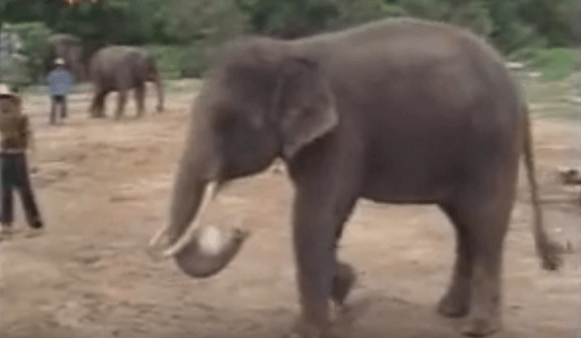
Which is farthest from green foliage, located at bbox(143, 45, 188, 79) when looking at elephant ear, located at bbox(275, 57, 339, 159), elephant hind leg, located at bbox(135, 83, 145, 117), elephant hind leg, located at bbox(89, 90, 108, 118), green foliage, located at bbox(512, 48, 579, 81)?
elephant hind leg, located at bbox(135, 83, 145, 117)

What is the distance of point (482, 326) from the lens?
2219 millimetres

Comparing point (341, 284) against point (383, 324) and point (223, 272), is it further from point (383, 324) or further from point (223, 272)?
point (223, 272)

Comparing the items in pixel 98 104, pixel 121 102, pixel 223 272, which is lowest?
pixel 121 102

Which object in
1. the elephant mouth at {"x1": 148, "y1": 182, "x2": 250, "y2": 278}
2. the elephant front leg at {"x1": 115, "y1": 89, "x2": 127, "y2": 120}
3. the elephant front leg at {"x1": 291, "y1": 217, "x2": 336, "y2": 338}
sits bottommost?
the elephant front leg at {"x1": 115, "y1": 89, "x2": 127, "y2": 120}

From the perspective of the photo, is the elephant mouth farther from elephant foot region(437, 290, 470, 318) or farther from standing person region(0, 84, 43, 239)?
standing person region(0, 84, 43, 239)

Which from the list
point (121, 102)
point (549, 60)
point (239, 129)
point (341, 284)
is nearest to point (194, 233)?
point (239, 129)

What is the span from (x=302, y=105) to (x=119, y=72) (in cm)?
202

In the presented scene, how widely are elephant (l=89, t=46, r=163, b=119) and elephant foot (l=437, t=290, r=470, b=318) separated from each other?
3.36ft

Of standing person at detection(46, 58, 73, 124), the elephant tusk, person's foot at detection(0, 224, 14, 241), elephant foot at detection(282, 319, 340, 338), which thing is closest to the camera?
the elephant tusk

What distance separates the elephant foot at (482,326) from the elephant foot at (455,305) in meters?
0.14

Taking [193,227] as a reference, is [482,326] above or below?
below

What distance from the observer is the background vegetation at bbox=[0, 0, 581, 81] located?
105 inches

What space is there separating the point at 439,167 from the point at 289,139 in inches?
12.6

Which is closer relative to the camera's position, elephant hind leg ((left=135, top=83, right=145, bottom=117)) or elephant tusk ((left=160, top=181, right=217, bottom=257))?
elephant tusk ((left=160, top=181, right=217, bottom=257))
